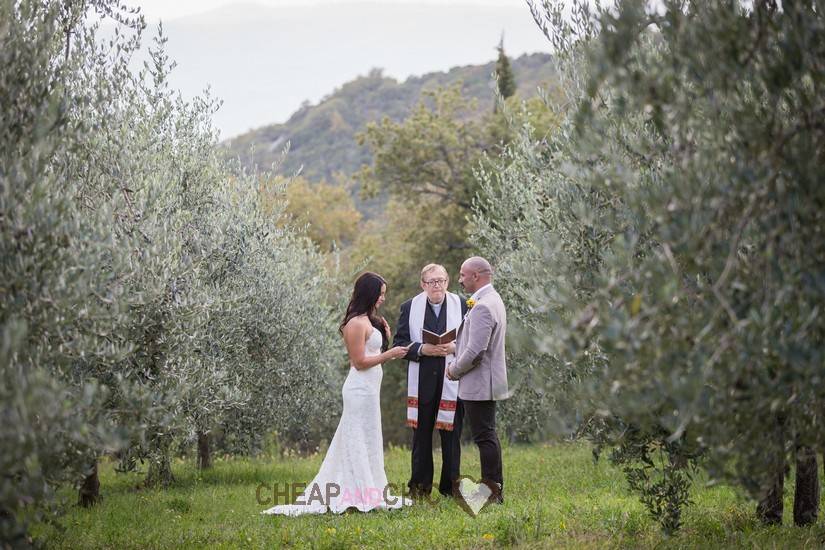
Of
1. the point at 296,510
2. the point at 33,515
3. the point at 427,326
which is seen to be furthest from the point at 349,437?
the point at 33,515

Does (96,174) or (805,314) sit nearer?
(805,314)

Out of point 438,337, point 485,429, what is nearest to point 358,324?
point 438,337

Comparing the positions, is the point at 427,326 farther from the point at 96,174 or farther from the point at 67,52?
the point at 67,52

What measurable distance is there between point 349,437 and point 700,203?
668 centimetres

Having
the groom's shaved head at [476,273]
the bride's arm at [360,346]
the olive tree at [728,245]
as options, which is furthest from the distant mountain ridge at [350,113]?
the olive tree at [728,245]

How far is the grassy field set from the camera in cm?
788

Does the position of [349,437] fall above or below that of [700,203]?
below

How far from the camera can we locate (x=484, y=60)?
12144cm

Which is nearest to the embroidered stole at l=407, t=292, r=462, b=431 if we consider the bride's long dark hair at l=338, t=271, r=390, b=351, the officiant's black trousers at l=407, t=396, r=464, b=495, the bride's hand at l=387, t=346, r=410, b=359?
the officiant's black trousers at l=407, t=396, r=464, b=495

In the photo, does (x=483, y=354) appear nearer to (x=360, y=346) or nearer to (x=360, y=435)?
(x=360, y=346)

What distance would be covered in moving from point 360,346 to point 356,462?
1474 millimetres

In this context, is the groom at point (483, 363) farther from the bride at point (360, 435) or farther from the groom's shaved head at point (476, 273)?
the bride at point (360, 435)

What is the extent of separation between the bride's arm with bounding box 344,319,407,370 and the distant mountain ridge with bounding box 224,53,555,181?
83.2m

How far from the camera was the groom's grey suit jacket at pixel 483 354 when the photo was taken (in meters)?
9.61
